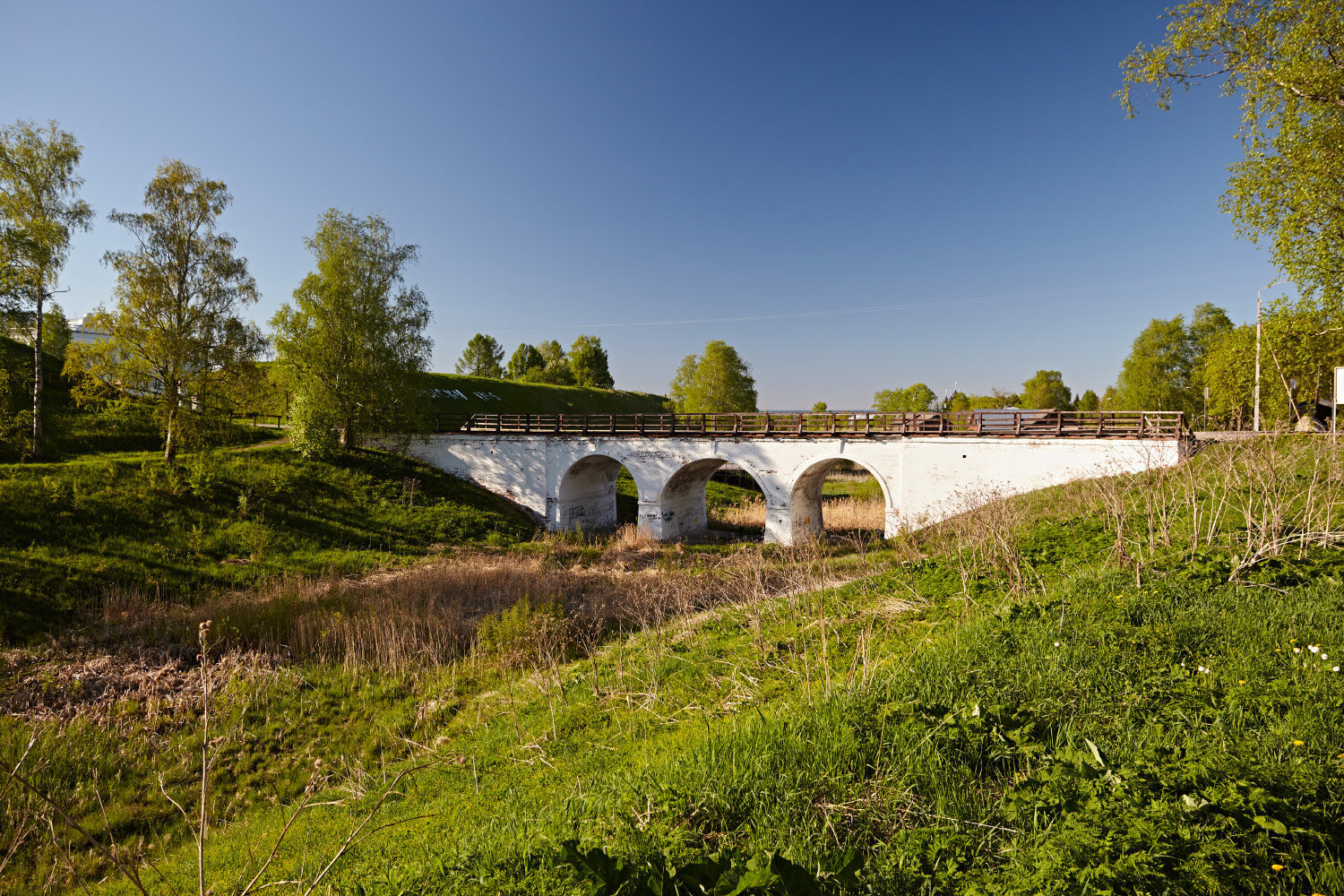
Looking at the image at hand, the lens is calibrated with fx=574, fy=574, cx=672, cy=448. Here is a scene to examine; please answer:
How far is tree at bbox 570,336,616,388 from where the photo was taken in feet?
218

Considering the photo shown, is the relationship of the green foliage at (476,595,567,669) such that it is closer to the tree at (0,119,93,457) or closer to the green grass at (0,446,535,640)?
the green grass at (0,446,535,640)

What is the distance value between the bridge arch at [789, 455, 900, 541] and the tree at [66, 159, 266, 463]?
19.8m

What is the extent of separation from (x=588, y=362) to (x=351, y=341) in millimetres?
43715

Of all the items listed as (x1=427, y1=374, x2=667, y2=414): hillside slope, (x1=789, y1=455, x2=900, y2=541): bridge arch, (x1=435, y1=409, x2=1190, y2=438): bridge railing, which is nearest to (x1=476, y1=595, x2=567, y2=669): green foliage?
(x1=435, y1=409, x2=1190, y2=438): bridge railing

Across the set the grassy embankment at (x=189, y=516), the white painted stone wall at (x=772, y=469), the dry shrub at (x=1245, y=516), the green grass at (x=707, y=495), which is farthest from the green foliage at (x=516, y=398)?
the dry shrub at (x=1245, y=516)

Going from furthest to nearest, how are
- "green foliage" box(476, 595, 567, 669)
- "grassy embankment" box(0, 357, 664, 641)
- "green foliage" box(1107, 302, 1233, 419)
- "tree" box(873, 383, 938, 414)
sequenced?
1. "tree" box(873, 383, 938, 414)
2. "green foliage" box(1107, 302, 1233, 419)
3. "grassy embankment" box(0, 357, 664, 641)
4. "green foliage" box(476, 595, 567, 669)

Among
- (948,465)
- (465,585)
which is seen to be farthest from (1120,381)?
(465,585)

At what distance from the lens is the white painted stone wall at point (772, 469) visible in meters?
18.6

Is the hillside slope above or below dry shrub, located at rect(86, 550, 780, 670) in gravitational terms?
above

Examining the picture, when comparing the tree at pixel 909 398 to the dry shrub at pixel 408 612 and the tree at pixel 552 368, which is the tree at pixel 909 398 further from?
the dry shrub at pixel 408 612

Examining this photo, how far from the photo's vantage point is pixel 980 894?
2291mm

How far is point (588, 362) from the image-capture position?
66.9m

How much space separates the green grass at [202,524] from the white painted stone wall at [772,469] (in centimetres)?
287

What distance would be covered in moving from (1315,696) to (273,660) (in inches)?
537
